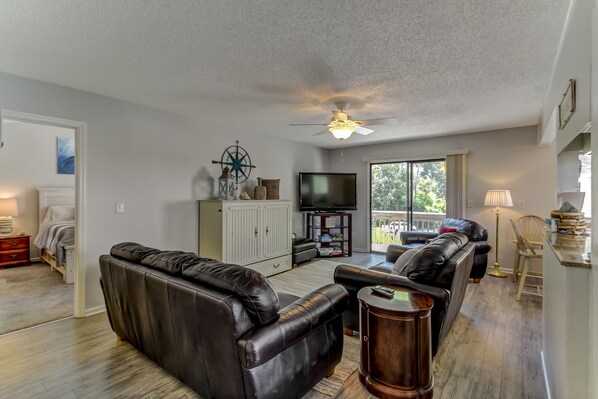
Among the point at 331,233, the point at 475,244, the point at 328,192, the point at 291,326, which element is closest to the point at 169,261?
the point at 291,326

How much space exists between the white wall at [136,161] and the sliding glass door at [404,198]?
3.21m

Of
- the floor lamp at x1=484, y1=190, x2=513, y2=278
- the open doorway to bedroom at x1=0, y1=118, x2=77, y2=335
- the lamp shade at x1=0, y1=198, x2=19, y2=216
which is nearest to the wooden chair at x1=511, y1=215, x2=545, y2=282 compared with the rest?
the floor lamp at x1=484, y1=190, x2=513, y2=278

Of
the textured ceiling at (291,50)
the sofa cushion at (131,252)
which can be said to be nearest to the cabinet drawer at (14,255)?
the textured ceiling at (291,50)

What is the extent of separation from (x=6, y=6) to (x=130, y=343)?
8.19ft

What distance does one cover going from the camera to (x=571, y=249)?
1.53 metres

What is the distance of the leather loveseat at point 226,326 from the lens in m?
1.46

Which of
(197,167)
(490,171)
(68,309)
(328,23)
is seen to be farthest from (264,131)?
(490,171)

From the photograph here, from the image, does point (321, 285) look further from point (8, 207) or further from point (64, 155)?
point (64, 155)

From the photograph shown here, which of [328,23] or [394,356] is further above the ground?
[328,23]

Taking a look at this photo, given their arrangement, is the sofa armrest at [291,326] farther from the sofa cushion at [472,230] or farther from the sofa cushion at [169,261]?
the sofa cushion at [472,230]

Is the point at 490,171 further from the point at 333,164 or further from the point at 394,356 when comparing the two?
the point at 394,356

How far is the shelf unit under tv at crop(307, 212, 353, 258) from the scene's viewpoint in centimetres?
607

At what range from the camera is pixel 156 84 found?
115 inches

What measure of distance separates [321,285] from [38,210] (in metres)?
5.68
